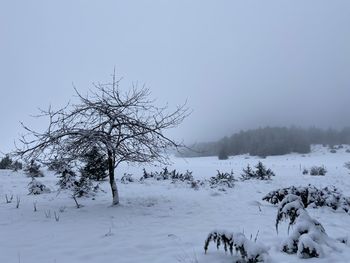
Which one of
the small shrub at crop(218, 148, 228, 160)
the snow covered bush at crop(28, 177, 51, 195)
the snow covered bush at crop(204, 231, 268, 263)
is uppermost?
the small shrub at crop(218, 148, 228, 160)

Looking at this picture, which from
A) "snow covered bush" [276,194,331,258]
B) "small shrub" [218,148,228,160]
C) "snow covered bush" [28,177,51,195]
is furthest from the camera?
"small shrub" [218,148,228,160]

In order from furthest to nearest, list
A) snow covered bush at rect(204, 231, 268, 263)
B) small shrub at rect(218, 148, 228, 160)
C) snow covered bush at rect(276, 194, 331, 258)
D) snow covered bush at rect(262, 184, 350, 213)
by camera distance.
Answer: small shrub at rect(218, 148, 228, 160) → snow covered bush at rect(262, 184, 350, 213) → snow covered bush at rect(276, 194, 331, 258) → snow covered bush at rect(204, 231, 268, 263)

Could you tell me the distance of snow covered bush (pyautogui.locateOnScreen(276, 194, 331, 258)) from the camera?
4227mm

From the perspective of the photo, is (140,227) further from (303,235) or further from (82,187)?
(82,187)

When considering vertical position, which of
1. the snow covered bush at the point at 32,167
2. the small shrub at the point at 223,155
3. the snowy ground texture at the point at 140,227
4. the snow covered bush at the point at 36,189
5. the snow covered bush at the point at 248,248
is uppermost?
the small shrub at the point at 223,155

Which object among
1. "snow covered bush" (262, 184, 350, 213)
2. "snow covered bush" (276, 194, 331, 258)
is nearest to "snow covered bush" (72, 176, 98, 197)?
"snow covered bush" (262, 184, 350, 213)

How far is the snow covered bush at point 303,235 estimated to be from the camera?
166 inches

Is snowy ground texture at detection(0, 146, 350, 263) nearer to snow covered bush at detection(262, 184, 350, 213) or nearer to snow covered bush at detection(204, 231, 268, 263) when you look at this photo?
snow covered bush at detection(262, 184, 350, 213)

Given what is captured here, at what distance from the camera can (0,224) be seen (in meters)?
6.96

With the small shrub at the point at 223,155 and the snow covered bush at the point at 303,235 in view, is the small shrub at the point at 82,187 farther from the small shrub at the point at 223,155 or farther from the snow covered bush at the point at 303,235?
the small shrub at the point at 223,155

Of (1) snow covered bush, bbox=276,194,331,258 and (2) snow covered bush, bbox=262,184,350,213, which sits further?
(2) snow covered bush, bbox=262,184,350,213

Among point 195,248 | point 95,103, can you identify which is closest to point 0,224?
point 95,103

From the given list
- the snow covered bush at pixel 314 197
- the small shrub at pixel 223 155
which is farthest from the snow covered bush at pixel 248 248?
the small shrub at pixel 223 155

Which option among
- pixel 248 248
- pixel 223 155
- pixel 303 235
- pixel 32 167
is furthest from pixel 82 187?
pixel 223 155
